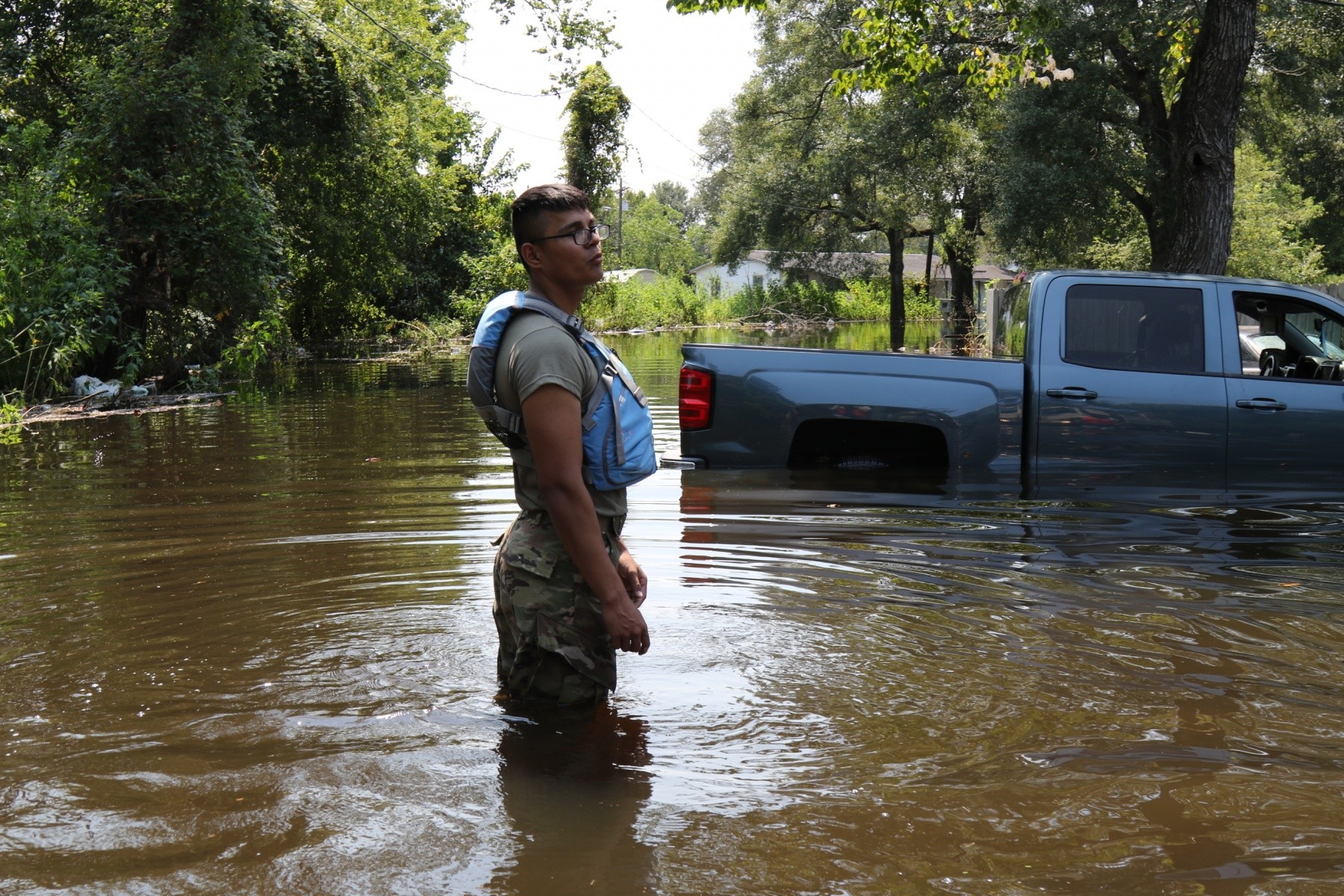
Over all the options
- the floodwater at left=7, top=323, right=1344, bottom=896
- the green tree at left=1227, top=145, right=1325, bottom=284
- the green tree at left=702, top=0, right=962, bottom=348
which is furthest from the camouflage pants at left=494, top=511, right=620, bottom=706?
the green tree at left=1227, top=145, right=1325, bottom=284

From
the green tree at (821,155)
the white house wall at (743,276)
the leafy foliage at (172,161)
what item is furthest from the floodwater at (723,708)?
the white house wall at (743,276)

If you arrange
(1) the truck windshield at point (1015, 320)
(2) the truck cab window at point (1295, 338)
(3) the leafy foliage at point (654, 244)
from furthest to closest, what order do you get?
(3) the leafy foliage at point (654, 244) → (1) the truck windshield at point (1015, 320) → (2) the truck cab window at point (1295, 338)

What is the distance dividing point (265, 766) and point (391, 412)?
13.0m

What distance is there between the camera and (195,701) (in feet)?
15.2

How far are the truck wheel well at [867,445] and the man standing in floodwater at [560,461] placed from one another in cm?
439

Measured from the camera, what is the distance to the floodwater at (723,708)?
3326 mm

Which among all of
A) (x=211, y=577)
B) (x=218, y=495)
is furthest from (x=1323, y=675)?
(x=218, y=495)

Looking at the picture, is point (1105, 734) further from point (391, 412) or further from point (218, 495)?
point (391, 412)

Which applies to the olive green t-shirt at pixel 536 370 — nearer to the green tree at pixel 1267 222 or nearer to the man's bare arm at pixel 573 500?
the man's bare arm at pixel 573 500

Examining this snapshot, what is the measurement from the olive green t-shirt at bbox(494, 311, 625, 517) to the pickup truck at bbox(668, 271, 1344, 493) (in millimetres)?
4302

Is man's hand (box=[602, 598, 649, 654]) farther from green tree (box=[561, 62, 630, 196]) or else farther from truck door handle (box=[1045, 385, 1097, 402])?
green tree (box=[561, 62, 630, 196])

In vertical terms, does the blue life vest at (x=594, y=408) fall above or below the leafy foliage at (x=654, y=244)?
below

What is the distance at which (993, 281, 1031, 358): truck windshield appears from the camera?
8.20m

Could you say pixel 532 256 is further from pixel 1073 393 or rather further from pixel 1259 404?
pixel 1259 404
